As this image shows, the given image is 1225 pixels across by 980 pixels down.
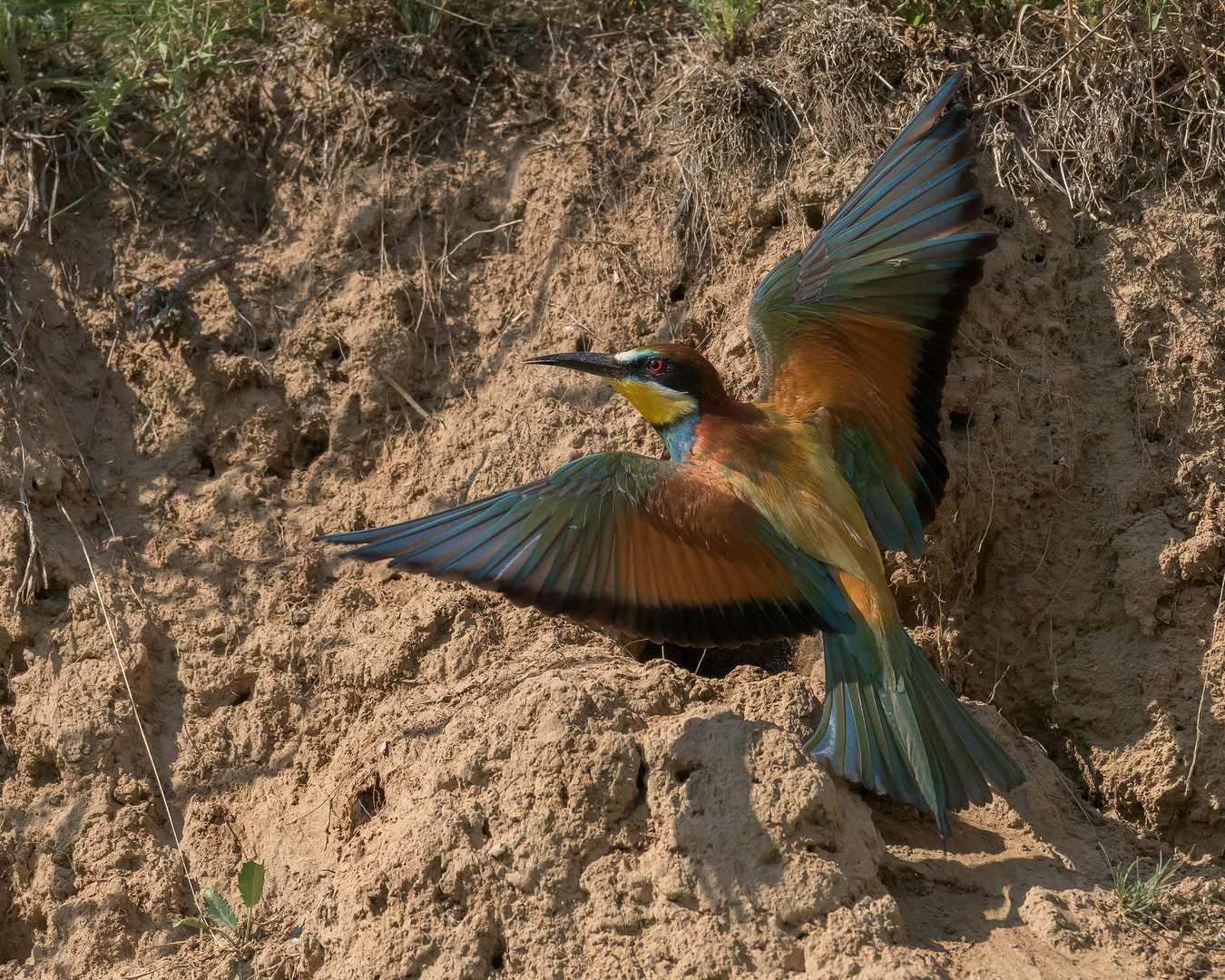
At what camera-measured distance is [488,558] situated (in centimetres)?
246

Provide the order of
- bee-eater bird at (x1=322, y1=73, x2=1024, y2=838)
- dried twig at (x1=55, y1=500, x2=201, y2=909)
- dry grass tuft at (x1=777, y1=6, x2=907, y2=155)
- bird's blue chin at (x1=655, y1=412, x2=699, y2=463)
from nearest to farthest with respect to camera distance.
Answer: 1. bee-eater bird at (x1=322, y1=73, x2=1024, y2=838)
2. dried twig at (x1=55, y1=500, x2=201, y2=909)
3. bird's blue chin at (x1=655, y1=412, x2=699, y2=463)
4. dry grass tuft at (x1=777, y1=6, x2=907, y2=155)

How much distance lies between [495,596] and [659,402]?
0.67 metres

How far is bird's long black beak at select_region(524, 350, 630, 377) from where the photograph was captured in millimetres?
2926

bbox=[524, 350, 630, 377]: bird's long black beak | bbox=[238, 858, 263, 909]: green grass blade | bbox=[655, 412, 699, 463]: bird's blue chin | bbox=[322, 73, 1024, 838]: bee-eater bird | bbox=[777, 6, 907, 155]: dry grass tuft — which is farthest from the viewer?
bbox=[777, 6, 907, 155]: dry grass tuft

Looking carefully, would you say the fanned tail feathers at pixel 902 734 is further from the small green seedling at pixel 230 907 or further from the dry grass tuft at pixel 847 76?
the dry grass tuft at pixel 847 76

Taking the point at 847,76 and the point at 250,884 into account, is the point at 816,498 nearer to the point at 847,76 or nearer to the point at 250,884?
the point at 847,76

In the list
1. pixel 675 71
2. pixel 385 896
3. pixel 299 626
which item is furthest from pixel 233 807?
pixel 675 71

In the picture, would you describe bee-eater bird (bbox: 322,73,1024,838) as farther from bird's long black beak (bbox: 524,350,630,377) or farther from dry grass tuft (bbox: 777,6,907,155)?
dry grass tuft (bbox: 777,6,907,155)

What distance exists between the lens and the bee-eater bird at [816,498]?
2441mm

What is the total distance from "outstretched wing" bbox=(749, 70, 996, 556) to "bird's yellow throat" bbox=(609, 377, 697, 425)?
0.84 feet

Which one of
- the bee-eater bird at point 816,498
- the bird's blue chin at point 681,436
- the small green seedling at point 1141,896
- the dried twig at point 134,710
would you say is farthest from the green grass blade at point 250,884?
the small green seedling at point 1141,896

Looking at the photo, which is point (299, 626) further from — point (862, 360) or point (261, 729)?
point (862, 360)

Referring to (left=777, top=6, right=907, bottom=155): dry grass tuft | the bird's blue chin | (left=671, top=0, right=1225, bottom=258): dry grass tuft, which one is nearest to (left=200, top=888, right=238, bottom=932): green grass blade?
the bird's blue chin

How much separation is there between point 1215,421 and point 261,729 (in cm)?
274
